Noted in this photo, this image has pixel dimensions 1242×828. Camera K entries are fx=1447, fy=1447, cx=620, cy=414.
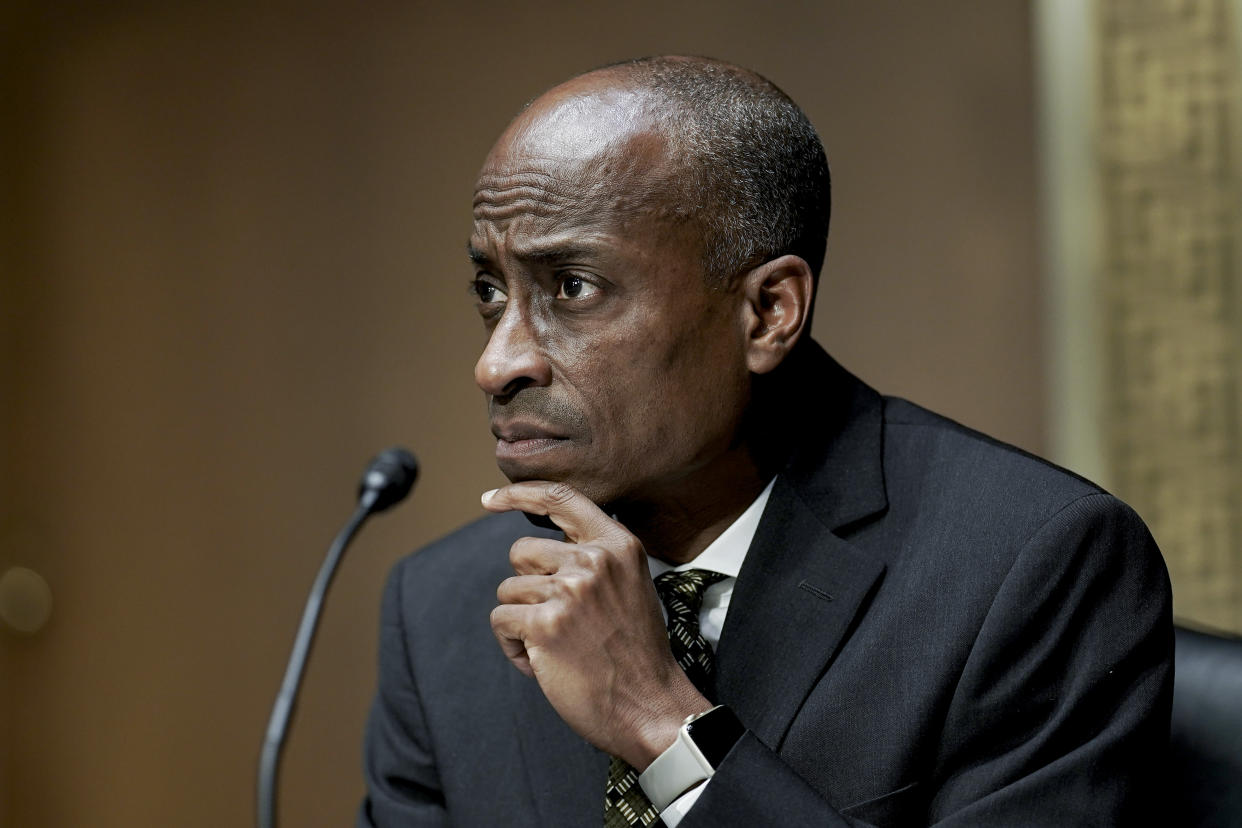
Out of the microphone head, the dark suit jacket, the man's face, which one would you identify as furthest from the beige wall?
the man's face

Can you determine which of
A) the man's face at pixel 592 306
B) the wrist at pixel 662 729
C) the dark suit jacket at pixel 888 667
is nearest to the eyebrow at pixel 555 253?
the man's face at pixel 592 306

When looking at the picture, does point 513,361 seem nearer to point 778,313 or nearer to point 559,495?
point 559,495

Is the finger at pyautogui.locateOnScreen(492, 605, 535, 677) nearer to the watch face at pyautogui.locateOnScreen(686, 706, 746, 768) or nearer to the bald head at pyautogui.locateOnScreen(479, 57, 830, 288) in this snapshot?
the watch face at pyautogui.locateOnScreen(686, 706, 746, 768)

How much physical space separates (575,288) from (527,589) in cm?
32

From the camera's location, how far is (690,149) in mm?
1536

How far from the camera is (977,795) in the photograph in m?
1.42

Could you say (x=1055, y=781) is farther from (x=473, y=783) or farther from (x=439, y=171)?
(x=439, y=171)

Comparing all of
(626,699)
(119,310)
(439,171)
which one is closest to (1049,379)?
(439,171)

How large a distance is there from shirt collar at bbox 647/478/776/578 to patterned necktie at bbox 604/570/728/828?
0.07 ft

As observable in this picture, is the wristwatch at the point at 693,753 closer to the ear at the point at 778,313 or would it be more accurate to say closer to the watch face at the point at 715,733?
the watch face at the point at 715,733

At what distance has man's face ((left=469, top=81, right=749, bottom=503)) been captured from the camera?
4.92 feet

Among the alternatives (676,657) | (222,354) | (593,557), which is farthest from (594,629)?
(222,354)

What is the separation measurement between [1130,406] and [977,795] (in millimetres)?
1859

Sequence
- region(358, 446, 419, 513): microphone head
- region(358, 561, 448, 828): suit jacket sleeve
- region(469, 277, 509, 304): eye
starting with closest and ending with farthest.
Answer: region(469, 277, 509, 304): eye < region(358, 561, 448, 828): suit jacket sleeve < region(358, 446, 419, 513): microphone head
